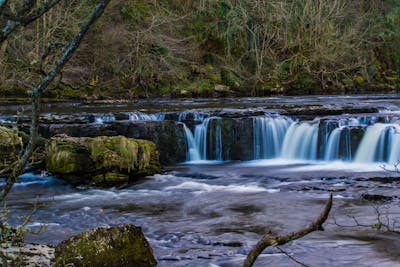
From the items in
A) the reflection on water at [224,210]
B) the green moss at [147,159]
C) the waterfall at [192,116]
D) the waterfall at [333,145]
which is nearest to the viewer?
the reflection on water at [224,210]

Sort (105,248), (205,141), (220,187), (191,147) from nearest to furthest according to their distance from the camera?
(105,248) → (220,187) → (191,147) → (205,141)

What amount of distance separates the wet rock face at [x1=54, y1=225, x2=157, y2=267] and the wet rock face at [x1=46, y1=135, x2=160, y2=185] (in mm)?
5038

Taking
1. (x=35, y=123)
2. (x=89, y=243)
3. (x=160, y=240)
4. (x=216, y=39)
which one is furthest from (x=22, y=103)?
(x=35, y=123)

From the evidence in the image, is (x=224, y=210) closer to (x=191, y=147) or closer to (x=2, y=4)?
(x=191, y=147)

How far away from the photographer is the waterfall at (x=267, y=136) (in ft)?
43.9

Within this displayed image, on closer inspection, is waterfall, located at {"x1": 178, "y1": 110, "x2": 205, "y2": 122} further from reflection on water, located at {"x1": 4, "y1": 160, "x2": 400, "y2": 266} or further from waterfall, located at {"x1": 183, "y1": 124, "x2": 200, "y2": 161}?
reflection on water, located at {"x1": 4, "y1": 160, "x2": 400, "y2": 266}

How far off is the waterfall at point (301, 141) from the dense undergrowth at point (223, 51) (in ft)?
30.1

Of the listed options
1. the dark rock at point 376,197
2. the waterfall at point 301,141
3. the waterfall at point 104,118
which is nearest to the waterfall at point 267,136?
the waterfall at point 301,141

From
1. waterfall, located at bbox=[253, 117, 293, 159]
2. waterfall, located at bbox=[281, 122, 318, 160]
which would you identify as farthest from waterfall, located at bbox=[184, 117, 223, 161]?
waterfall, located at bbox=[281, 122, 318, 160]

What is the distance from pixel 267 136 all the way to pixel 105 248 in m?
9.20

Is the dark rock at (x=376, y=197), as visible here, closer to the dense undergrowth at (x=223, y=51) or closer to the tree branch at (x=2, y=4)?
the tree branch at (x=2, y=4)

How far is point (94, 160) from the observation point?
32.6ft

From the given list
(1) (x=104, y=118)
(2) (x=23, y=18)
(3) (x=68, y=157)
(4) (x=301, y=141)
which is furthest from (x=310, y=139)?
(2) (x=23, y=18)

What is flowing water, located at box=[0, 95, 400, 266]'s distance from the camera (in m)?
5.90
